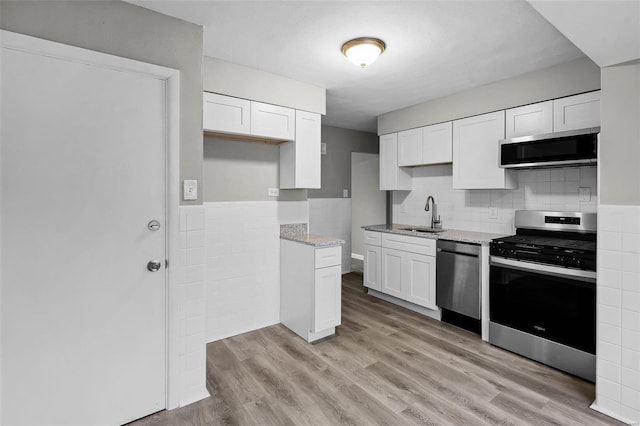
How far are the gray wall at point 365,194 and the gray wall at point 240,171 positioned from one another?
270cm

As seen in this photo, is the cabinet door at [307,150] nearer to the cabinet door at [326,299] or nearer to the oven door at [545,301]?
the cabinet door at [326,299]

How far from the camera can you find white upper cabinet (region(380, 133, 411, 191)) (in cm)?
424

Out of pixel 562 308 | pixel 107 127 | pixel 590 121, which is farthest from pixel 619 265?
pixel 107 127

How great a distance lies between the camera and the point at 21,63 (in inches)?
62.1

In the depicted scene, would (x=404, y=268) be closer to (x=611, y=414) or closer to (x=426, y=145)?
(x=426, y=145)

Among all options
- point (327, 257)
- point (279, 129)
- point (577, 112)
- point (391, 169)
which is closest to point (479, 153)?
point (577, 112)

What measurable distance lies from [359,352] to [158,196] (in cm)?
199

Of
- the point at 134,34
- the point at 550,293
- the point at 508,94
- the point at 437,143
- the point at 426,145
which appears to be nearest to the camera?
the point at 134,34

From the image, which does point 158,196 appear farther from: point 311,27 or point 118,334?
point 311,27

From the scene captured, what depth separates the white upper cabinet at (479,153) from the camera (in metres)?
3.19

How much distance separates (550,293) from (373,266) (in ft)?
6.49

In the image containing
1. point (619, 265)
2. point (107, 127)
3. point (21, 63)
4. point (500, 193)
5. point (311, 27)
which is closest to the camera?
point (21, 63)

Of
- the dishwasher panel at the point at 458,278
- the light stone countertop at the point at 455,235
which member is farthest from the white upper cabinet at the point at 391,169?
the dishwasher panel at the point at 458,278

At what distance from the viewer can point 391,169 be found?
14.1ft
